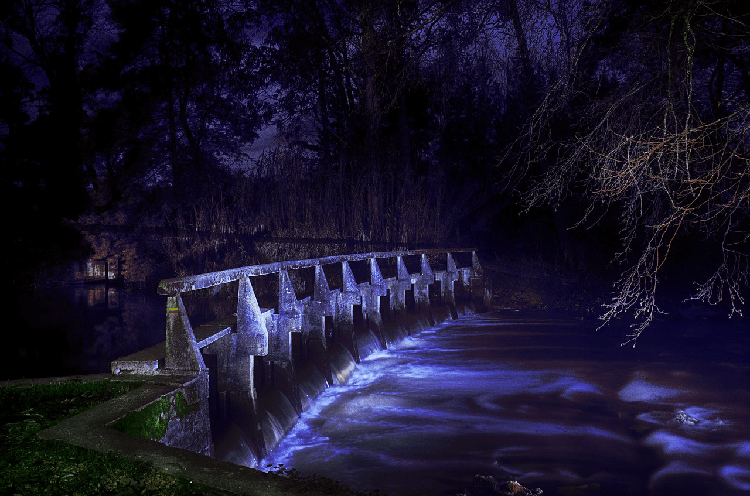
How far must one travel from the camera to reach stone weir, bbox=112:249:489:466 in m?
4.61

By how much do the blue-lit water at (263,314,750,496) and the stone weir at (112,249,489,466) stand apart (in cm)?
37

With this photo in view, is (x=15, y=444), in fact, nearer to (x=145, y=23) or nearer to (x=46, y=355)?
(x=46, y=355)

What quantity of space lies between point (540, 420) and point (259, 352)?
386cm

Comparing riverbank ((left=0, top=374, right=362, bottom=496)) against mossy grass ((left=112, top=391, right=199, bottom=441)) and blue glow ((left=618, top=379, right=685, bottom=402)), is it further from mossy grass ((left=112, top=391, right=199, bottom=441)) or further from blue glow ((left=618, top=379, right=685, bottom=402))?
blue glow ((left=618, top=379, right=685, bottom=402))

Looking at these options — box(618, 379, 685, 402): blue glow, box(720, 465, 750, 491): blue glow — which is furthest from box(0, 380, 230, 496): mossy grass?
box(618, 379, 685, 402): blue glow

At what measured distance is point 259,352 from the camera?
664 cm

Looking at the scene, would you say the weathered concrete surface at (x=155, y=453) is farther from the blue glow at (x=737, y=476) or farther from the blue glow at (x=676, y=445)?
the blue glow at (x=676, y=445)

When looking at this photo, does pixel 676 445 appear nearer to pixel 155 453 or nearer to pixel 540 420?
pixel 540 420

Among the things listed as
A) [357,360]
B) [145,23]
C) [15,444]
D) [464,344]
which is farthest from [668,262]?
[145,23]

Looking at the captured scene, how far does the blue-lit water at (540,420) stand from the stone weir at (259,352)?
374 mm

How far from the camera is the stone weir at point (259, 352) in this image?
461 centimetres

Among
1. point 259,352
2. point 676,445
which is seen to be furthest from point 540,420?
point 259,352

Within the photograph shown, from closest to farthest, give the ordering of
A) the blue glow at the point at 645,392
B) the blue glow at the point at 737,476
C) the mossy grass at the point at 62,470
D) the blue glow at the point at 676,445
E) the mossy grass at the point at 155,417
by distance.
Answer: the mossy grass at the point at 62,470
the mossy grass at the point at 155,417
the blue glow at the point at 737,476
the blue glow at the point at 676,445
the blue glow at the point at 645,392

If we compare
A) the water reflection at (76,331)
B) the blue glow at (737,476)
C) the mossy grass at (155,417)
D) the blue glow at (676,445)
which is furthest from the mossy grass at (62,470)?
the water reflection at (76,331)
